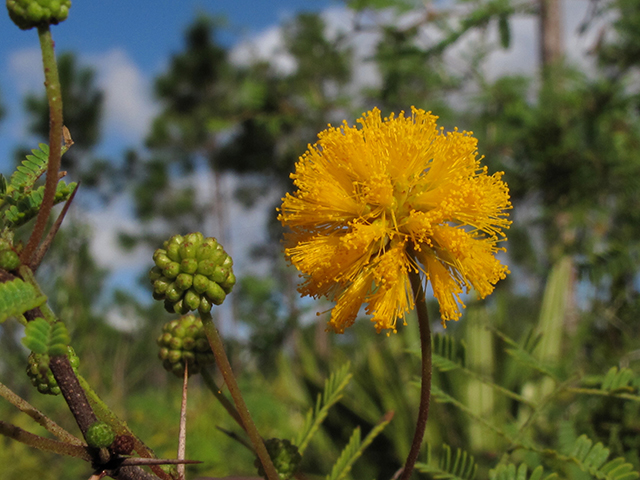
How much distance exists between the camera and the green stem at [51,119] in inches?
26.6

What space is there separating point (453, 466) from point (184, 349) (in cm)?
78

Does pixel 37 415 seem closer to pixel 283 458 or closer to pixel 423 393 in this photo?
pixel 283 458

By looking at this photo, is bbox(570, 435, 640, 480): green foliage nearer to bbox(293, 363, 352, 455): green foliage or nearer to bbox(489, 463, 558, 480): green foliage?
bbox(489, 463, 558, 480): green foliage

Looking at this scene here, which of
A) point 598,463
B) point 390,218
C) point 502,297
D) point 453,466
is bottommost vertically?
point 453,466

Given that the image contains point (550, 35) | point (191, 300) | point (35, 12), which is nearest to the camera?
point (35, 12)

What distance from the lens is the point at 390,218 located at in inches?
52.8

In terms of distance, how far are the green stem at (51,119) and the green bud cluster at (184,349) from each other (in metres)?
0.51

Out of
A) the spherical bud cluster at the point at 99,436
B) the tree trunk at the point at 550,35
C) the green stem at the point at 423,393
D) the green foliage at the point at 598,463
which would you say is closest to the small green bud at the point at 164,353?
the spherical bud cluster at the point at 99,436

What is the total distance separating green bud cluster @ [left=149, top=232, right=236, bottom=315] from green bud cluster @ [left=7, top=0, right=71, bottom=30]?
42 centimetres

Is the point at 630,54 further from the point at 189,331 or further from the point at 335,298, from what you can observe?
the point at 189,331

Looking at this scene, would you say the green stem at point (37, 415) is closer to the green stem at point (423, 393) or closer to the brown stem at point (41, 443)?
the brown stem at point (41, 443)

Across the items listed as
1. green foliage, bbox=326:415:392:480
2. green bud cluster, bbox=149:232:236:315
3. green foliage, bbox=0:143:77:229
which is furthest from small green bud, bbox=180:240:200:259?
green foliage, bbox=326:415:392:480

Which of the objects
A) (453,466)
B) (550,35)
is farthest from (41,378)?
(550,35)

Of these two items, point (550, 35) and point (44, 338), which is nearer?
point (44, 338)
